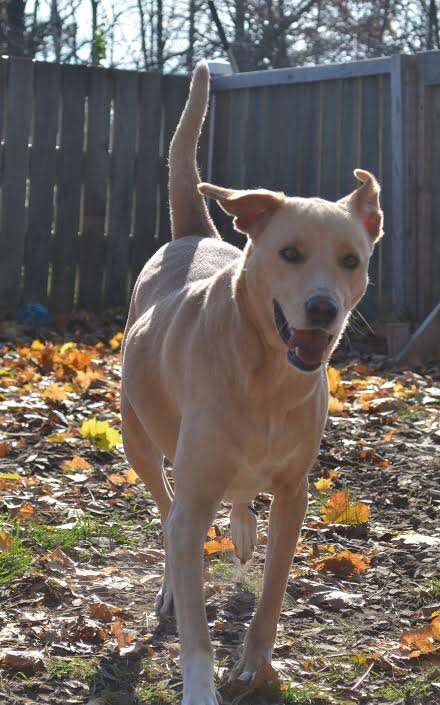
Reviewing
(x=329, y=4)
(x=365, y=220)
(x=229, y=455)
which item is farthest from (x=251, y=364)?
(x=329, y=4)

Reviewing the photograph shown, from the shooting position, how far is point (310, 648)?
3.66 m

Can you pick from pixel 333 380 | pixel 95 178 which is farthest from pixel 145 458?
pixel 95 178

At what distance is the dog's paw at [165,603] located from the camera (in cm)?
398

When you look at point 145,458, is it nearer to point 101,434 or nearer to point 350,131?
point 101,434

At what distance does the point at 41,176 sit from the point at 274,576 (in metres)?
7.46

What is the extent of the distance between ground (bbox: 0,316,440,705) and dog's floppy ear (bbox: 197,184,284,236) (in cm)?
143

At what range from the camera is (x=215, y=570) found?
4414 mm

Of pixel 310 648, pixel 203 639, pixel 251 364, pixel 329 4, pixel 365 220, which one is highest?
pixel 329 4

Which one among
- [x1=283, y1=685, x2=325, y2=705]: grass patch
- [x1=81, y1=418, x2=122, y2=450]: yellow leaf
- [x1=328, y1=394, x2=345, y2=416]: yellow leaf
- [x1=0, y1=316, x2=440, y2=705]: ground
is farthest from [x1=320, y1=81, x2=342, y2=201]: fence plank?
[x1=283, y1=685, x2=325, y2=705]: grass patch

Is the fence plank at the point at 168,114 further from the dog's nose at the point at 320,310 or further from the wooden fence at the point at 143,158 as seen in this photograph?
the dog's nose at the point at 320,310

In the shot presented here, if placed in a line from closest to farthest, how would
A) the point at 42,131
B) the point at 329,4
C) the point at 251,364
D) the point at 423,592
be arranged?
the point at 251,364 → the point at 423,592 → the point at 42,131 → the point at 329,4

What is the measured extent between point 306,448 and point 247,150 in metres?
7.45

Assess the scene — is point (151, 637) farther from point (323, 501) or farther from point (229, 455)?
point (323, 501)

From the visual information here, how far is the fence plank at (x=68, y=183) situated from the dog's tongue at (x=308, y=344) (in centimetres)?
748
